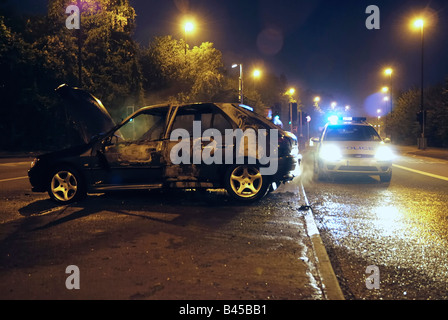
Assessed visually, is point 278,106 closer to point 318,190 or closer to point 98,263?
point 318,190

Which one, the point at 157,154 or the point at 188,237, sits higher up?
the point at 157,154

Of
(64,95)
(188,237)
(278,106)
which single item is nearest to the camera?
(188,237)

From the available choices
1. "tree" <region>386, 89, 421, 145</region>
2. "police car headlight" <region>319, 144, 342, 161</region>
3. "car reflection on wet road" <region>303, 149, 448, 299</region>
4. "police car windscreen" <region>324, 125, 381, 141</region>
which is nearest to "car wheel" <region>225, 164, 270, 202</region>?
"car reflection on wet road" <region>303, 149, 448, 299</region>

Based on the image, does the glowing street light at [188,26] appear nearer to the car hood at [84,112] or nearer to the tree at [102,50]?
the tree at [102,50]

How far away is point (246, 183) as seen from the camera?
320 inches

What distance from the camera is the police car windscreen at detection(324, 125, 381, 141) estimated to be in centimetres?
1253

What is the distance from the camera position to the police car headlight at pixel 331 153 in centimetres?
1141

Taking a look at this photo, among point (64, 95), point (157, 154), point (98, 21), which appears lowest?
point (157, 154)

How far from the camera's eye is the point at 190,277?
4133 millimetres

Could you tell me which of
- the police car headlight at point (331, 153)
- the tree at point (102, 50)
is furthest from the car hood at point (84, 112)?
the tree at point (102, 50)

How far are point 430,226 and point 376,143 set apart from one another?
544cm

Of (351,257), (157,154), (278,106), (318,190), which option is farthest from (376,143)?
(278,106)

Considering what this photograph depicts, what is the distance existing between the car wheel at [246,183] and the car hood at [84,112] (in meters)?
3.63

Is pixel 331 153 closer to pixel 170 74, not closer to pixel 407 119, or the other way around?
pixel 170 74
